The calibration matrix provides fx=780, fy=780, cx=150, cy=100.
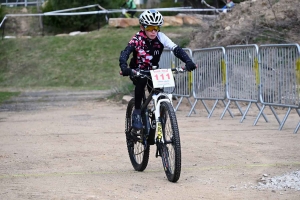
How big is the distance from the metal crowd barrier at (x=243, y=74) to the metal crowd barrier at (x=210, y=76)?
18 cm

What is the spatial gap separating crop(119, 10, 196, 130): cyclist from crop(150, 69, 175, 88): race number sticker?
394mm

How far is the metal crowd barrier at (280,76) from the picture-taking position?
42.6ft

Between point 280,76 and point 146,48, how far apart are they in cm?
507

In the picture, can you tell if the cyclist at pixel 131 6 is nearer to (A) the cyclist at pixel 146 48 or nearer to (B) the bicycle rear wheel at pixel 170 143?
(A) the cyclist at pixel 146 48

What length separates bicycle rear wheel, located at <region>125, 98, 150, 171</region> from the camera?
891cm

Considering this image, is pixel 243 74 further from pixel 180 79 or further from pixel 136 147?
pixel 136 147

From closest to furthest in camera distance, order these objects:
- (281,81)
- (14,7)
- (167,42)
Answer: (167,42)
(281,81)
(14,7)

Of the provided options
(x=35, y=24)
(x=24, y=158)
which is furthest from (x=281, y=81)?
(x=35, y=24)

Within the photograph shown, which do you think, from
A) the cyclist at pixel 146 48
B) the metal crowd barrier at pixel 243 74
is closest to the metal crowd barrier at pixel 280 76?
the metal crowd barrier at pixel 243 74

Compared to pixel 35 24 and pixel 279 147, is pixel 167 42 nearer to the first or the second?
pixel 279 147

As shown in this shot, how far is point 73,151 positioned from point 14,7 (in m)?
34.1

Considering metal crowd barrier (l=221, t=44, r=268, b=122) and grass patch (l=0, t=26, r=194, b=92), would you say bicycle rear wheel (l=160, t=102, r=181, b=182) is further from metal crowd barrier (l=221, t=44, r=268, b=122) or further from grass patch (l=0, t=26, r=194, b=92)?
grass patch (l=0, t=26, r=194, b=92)

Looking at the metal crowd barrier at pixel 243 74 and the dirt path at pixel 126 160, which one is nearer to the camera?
the dirt path at pixel 126 160

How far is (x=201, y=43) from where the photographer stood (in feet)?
69.5
